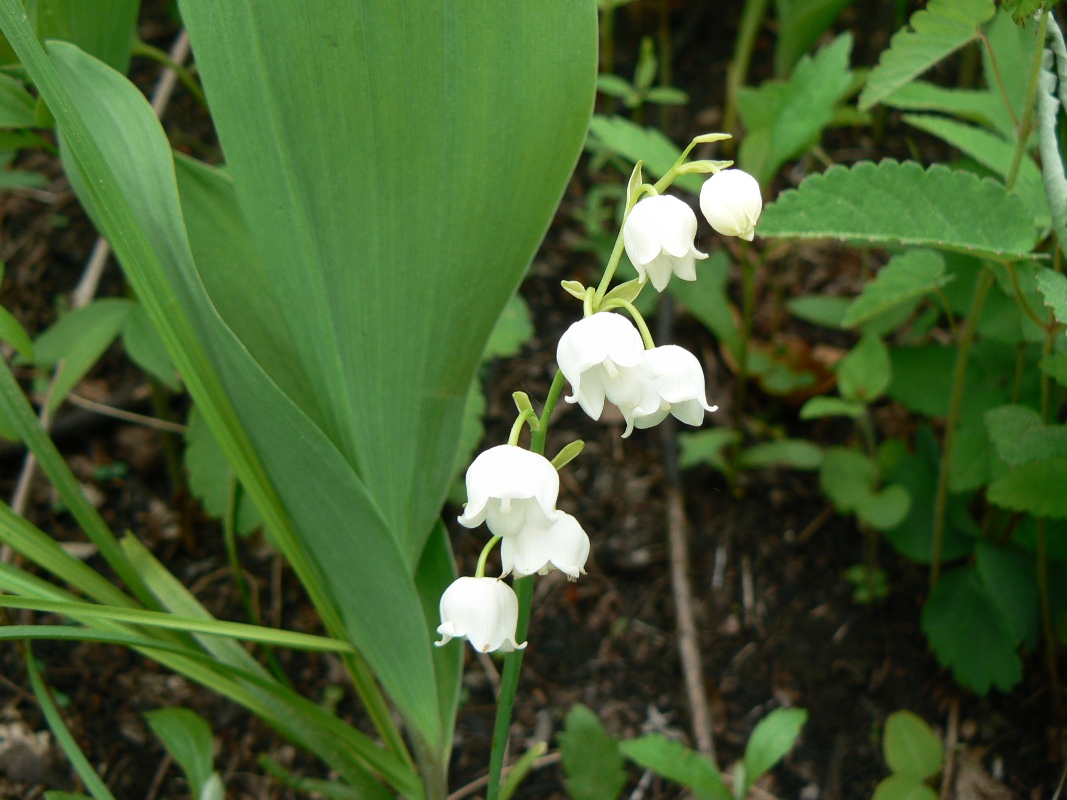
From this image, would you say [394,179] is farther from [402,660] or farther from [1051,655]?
[1051,655]

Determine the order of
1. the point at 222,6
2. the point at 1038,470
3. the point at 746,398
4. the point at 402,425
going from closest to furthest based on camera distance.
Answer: the point at 222,6, the point at 402,425, the point at 1038,470, the point at 746,398

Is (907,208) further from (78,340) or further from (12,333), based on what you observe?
(78,340)

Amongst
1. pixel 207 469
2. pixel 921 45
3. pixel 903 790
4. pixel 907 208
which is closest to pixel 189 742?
pixel 207 469

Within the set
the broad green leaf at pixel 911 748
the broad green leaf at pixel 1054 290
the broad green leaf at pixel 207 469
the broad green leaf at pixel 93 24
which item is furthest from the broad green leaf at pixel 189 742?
the broad green leaf at pixel 1054 290

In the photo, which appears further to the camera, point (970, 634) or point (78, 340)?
point (970, 634)

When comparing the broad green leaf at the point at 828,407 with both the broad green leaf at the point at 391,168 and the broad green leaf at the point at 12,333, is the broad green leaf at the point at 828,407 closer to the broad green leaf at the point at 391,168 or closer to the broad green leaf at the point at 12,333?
the broad green leaf at the point at 391,168

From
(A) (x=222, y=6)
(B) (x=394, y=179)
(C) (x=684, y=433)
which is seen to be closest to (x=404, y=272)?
(B) (x=394, y=179)
